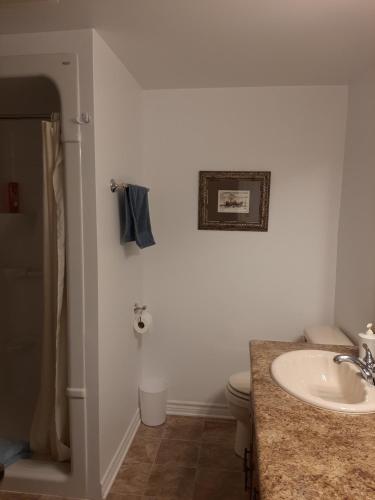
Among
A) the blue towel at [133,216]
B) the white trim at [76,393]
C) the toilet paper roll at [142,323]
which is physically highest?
the blue towel at [133,216]

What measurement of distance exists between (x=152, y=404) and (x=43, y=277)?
4.09ft

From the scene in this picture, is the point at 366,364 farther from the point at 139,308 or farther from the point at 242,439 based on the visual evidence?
the point at 139,308

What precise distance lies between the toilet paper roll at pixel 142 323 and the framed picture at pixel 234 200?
2.48 feet

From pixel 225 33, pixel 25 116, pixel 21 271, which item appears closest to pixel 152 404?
pixel 21 271

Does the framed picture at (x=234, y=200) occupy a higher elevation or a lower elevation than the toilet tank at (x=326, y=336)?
higher

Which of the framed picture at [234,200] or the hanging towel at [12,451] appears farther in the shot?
the framed picture at [234,200]

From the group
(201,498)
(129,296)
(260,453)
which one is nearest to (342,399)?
(260,453)

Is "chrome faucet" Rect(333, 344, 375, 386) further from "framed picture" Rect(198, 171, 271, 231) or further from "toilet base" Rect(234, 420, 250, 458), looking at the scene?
"framed picture" Rect(198, 171, 271, 231)

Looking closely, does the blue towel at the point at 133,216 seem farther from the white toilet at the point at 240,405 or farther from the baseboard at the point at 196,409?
the baseboard at the point at 196,409

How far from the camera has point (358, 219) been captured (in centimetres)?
205

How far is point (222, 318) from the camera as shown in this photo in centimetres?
257

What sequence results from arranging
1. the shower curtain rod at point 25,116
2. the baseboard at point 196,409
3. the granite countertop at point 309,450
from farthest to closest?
the baseboard at point 196,409
the shower curtain rod at point 25,116
the granite countertop at point 309,450

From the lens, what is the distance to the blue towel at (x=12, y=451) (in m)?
1.94

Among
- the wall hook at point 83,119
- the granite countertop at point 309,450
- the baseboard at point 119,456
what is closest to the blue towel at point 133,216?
the wall hook at point 83,119
